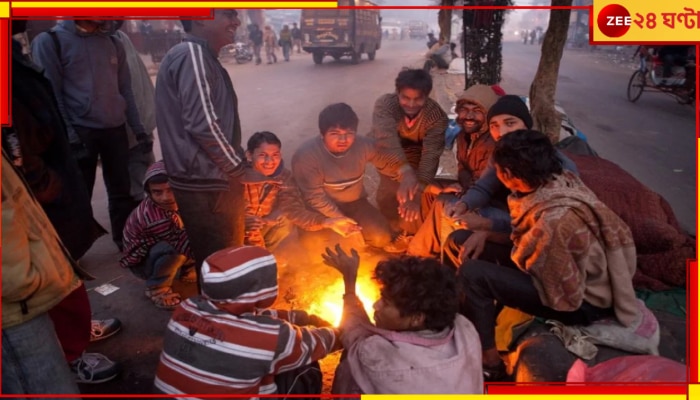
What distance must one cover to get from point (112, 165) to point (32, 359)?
8.83 ft

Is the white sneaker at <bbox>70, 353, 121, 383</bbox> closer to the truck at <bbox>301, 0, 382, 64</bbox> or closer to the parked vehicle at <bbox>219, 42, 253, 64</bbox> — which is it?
the truck at <bbox>301, 0, 382, 64</bbox>

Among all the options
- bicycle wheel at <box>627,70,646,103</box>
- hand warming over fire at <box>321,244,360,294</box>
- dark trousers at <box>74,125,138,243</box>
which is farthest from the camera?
bicycle wheel at <box>627,70,646,103</box>

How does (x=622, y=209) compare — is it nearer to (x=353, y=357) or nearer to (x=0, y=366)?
(x=353, y=357)

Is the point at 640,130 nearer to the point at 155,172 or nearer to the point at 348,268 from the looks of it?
the point at 348,268

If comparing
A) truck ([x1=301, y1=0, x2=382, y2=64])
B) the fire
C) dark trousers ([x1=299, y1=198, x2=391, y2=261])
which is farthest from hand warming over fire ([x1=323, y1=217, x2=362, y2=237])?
truck ([x1=301, y1=0, x2=382, y2=64])

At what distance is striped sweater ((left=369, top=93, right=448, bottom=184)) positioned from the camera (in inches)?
172

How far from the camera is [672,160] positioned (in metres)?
7.62

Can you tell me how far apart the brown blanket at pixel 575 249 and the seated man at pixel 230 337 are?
1293 mm

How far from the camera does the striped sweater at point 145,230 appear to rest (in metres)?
3.57

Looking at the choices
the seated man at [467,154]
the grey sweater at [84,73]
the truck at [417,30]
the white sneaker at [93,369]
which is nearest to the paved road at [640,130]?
the seated man at [467,154]

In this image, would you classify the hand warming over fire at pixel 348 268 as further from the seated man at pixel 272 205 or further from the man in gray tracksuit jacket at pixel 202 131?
the seated man at pixel 272 205

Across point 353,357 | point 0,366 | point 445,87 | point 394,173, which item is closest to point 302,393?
point 353,357

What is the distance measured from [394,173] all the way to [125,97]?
8.33ft

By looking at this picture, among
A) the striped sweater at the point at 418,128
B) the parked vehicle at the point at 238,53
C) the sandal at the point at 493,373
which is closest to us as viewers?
the sandal at the point at 493,373
